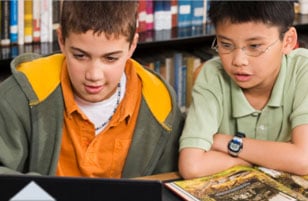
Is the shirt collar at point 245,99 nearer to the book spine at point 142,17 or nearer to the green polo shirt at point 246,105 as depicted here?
the green polo shirt at point 246,105

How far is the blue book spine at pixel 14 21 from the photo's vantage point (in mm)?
1923

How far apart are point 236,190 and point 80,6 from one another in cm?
51

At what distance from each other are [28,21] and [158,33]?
0.48m

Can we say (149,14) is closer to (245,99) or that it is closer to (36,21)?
(36,21)

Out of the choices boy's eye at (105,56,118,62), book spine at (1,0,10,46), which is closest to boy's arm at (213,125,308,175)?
boy's eye at (105,56,118,62)

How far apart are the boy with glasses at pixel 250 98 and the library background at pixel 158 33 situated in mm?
600

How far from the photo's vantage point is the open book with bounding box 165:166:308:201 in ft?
3.59

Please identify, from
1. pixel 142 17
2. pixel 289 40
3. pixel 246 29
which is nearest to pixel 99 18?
pixel 246 29

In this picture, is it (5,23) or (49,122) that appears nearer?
(49,122)

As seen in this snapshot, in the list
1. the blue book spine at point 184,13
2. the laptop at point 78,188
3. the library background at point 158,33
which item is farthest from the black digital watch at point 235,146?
the blue book spine at point 184,13

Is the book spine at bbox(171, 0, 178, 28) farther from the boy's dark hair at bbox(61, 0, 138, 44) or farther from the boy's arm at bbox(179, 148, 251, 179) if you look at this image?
the boy's arm at bbox(179, 148, 251, 179)

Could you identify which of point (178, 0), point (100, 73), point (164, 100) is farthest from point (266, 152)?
point (178, 0)

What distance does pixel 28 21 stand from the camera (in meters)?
1.96

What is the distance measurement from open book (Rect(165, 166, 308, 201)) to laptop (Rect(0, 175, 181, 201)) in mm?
253
